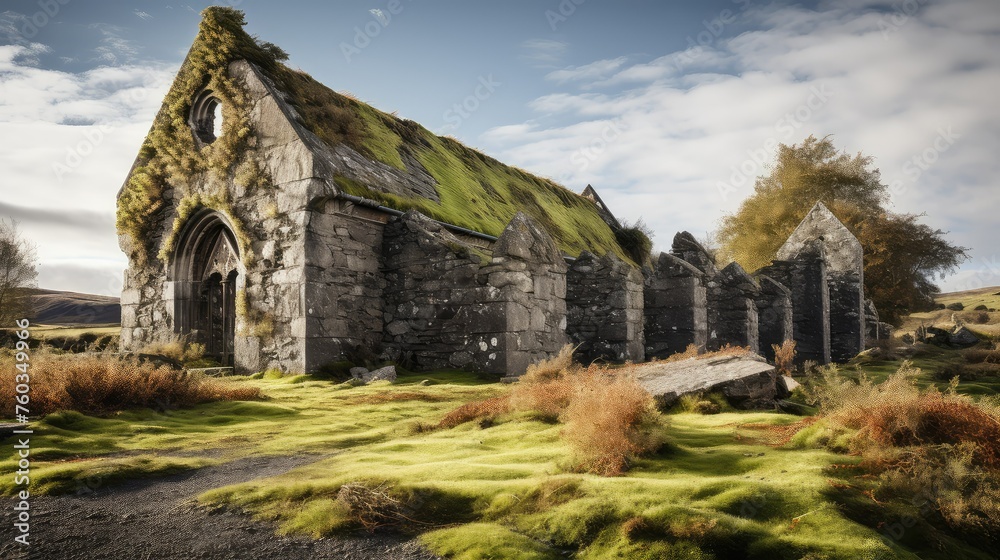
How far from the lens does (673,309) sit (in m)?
16.5

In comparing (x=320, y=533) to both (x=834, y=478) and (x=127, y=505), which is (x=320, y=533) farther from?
(x=834, y=478)

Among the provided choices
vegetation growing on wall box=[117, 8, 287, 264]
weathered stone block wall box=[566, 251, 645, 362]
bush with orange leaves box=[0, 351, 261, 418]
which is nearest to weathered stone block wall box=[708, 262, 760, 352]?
weathered stone block wall box=[566, 251, 645, 362]

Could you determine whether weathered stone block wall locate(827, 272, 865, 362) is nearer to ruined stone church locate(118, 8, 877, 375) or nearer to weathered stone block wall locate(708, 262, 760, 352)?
ruined stone church locate(118, 8, 877, 375)

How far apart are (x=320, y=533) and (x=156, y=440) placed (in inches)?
159

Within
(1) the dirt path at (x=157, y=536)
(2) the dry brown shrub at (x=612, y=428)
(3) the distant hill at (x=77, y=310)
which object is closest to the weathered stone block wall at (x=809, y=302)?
(2) the dry brown shrub at (x=612, y=428)

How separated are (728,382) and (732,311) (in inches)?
446

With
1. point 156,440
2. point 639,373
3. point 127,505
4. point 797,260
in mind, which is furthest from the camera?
point 797,260

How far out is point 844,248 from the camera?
23828mm

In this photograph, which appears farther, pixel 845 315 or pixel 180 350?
pixel 845 315

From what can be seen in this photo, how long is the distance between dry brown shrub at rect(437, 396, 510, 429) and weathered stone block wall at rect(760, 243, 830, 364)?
17012 millimetres

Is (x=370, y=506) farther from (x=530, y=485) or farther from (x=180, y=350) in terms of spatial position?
(x=180, y=350)

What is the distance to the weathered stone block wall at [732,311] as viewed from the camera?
1791cm

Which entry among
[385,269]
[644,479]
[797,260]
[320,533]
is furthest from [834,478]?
[797,260]

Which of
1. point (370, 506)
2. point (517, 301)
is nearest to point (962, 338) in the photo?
point (517, 301)
